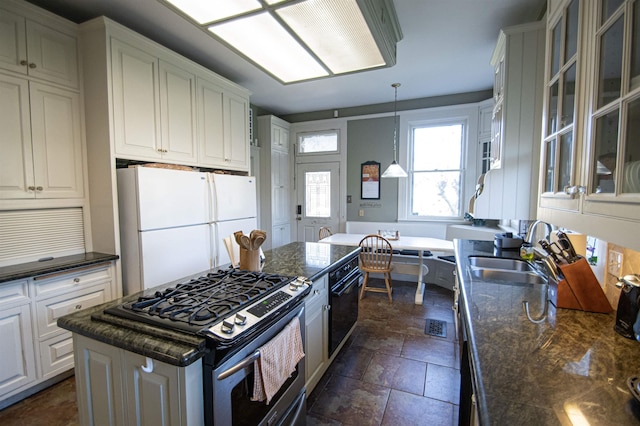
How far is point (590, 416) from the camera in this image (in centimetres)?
69

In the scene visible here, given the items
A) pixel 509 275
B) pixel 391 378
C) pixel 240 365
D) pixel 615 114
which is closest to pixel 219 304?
pixel 240 365

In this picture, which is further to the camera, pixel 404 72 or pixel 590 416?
pixel 404 72

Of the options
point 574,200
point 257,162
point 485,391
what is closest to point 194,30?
point 257,162

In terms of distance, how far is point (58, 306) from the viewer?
2086 millimetres

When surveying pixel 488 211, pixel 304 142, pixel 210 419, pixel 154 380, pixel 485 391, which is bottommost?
pixel 210 419

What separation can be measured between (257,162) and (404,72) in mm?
2579

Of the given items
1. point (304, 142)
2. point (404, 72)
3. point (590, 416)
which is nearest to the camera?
point (590, 416)

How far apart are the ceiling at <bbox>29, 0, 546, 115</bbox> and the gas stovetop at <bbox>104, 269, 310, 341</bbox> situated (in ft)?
5.95

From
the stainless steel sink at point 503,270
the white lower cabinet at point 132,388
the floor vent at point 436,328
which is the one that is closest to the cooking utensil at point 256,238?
the white lower cabinet at point 132,388

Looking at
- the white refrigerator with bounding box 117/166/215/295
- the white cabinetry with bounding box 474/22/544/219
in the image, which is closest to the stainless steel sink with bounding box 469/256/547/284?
the white cabinetry with bounding box 474/22/544/219

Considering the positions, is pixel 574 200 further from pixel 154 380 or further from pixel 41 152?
pixel 41 152

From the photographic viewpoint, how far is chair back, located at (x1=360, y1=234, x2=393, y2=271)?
3744 millimetres

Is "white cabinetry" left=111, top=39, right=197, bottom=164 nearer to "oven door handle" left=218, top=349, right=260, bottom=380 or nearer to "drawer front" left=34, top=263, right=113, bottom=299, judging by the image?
"drawer front" left=34, top=263, right=113, bottom=299

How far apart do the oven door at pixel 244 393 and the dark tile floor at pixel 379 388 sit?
0.53 m
